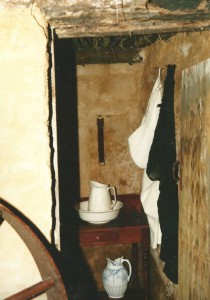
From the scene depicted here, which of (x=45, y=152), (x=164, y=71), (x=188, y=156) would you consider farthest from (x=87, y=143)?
(x=45, y=152)

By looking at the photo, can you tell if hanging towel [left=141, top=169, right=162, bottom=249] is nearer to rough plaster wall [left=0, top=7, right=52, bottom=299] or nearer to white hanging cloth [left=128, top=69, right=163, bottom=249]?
white hanging cloth [left=128, top=69, right=163, bottom=249]

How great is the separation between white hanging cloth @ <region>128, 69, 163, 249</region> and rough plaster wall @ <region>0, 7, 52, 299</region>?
1.65m

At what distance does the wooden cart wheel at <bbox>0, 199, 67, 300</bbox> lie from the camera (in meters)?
1.18

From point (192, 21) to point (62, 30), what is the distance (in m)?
0.54

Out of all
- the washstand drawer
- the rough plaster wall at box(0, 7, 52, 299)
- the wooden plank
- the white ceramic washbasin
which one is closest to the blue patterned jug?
the washstand drawer

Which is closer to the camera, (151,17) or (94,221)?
(151,17)

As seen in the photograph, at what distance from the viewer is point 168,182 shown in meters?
2.60

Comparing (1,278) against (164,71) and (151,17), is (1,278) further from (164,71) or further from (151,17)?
(164,71)

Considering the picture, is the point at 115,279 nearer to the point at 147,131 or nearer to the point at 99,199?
the point at 99,199

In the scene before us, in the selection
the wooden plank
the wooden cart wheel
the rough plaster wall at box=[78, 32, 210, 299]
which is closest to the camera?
the wooden cart wheel

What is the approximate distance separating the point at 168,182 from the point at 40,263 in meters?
1.53

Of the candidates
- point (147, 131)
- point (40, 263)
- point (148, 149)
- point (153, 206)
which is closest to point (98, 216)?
point (153, 206)

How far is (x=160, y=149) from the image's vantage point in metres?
2.70

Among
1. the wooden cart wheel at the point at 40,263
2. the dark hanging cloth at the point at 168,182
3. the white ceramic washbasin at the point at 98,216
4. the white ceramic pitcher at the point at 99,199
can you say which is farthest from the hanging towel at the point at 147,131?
the wooden cart wheel at the point at 40,263
